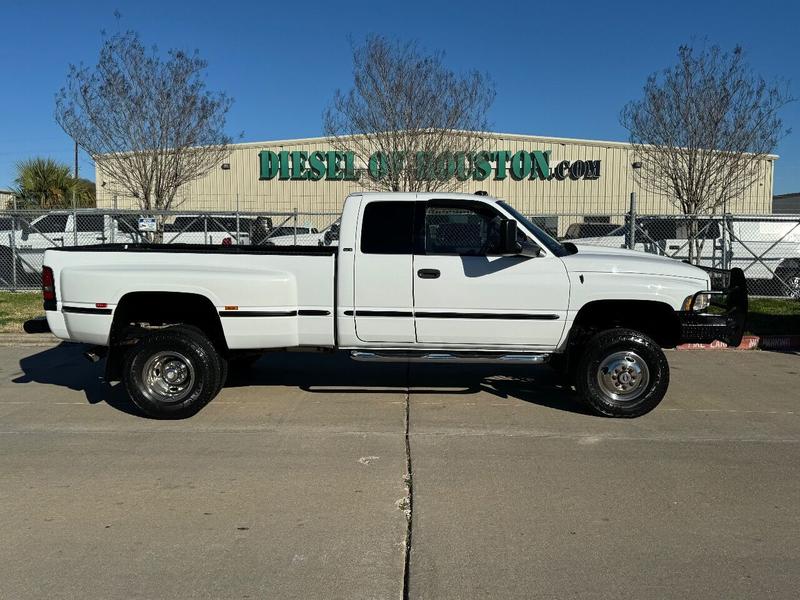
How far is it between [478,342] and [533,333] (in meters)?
0.51

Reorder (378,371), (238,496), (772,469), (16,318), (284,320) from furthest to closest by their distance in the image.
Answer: (16,318), (378,371), (284,320), (772,469), (238,496)

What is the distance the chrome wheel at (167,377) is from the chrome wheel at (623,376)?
3804 mm

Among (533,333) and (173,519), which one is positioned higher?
(533,333)

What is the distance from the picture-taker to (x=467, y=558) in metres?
3.85

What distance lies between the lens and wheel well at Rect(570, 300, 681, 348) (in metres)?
6.60

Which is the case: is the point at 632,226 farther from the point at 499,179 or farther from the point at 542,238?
the point at 499,179

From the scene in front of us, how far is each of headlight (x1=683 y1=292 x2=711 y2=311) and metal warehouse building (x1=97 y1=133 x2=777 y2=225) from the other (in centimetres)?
2249

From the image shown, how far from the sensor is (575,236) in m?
19.3

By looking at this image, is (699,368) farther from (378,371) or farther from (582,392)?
(378,371)

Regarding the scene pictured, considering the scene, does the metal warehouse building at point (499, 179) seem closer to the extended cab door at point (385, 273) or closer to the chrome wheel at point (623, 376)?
the extended cab door at point (385, 273)

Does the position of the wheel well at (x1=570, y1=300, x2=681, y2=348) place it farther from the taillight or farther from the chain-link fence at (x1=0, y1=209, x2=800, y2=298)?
the chain-link fence at (x1=0, y1=209, x2=800, y2=298)

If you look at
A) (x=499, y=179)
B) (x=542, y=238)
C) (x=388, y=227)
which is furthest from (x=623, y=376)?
(x=499, y=179)

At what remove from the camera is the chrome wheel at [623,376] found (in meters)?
6.59

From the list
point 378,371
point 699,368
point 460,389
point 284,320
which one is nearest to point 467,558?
point 284,320
